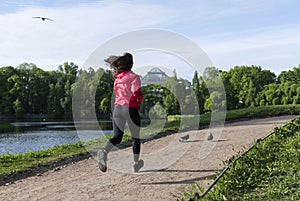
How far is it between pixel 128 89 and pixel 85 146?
616 centimetres

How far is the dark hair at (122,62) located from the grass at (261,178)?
2165 mm

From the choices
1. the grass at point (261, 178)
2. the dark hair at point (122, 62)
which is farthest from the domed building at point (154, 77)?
the grass at point (261, 178)

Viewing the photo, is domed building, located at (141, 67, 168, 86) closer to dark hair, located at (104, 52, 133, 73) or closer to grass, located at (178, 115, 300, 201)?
dark hair, located at (104, 52, 133, 73)

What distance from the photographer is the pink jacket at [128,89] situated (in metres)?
5.97

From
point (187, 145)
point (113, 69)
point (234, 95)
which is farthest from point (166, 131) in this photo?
point (234, 95)

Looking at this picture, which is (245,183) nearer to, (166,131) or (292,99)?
(166,131)

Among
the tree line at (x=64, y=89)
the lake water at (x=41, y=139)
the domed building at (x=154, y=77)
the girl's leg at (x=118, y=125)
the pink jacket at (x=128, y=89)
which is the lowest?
the lake water at (x=41, y=139)

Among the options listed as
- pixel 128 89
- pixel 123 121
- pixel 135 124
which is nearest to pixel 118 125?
pixel 123 121

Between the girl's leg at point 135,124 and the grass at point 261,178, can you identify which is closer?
the grass at point 261,178

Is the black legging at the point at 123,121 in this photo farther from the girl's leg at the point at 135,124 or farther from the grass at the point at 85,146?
the grass at the point at 85,146

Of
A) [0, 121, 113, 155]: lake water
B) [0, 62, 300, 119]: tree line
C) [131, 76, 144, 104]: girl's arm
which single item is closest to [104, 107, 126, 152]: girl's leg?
[131, 76, 144, 104]: girl's arm

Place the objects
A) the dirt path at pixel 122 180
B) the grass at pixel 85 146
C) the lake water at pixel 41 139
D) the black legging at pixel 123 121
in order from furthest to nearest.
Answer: the lake water at pixel 41 139 < the grass at pixel 85 146 < the black legging at pixel 123 121 < the dirt path at pixel 122 180

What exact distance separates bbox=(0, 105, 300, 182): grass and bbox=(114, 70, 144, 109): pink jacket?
9.43 feet

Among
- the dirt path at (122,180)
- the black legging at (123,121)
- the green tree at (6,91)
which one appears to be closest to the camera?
the dirt path at (122,180)
